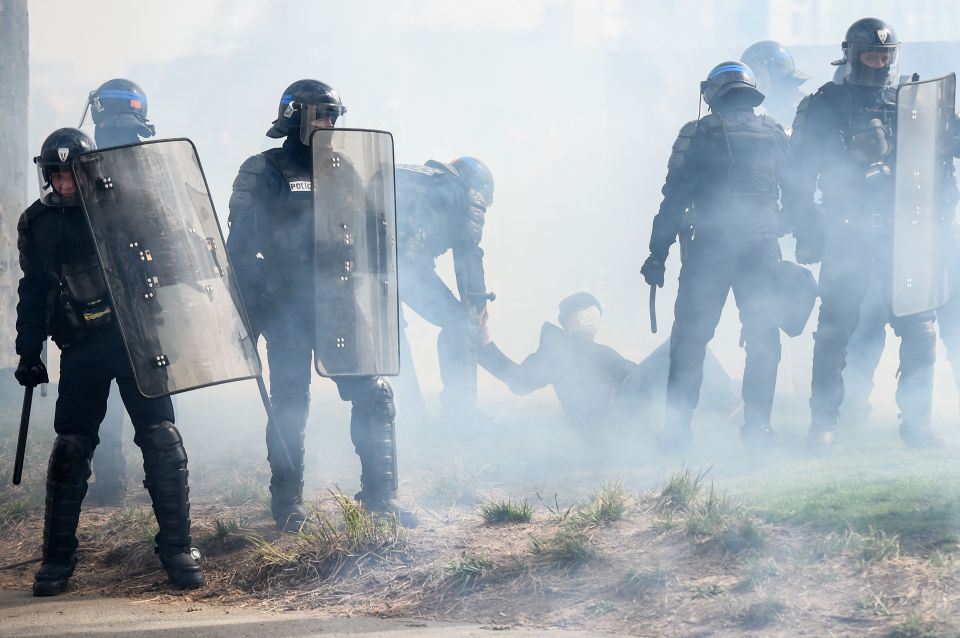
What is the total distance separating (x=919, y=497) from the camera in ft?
14.1

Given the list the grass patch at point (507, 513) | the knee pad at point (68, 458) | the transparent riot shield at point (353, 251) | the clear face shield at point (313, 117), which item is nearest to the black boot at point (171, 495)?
the knee pad at point (68, 458)

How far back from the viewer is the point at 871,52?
579cm

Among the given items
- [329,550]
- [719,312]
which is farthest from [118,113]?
[719,312]

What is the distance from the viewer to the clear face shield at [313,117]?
4.89 meters

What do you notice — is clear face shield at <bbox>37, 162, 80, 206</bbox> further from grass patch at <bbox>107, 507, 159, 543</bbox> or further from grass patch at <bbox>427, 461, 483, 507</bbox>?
grass patch at <bbox>427, 461, 483, 507</bbox>

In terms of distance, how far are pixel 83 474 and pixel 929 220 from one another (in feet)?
12.9

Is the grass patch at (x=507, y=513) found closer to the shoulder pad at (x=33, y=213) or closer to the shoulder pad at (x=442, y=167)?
the shoulder pad at (x=33, y=213)

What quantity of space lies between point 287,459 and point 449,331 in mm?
2779

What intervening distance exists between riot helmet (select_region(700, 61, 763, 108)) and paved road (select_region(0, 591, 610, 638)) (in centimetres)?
308

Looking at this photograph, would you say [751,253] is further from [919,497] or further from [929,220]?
[919,497]

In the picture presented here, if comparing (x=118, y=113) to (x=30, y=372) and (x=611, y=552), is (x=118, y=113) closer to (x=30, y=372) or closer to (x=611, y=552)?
(x=30, y=372)

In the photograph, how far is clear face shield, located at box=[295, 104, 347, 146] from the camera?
4891mm

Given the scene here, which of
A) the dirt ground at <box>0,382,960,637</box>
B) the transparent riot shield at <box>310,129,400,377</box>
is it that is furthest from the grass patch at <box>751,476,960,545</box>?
the transparent riot shield at <box>310,129,400,377</box>

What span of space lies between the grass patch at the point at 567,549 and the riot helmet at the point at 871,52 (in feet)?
9.41
